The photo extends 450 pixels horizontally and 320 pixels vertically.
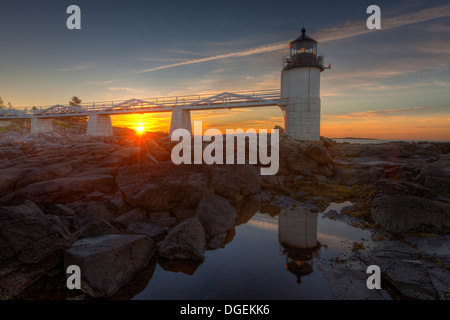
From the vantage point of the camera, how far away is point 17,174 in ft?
43.5

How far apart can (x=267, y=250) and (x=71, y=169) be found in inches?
518

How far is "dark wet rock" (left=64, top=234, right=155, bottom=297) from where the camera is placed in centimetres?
603

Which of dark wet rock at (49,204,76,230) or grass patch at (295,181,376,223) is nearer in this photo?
dark wet rock at (49,204,76,230)

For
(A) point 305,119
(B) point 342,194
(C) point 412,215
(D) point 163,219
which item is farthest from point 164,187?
(A) point 305,119

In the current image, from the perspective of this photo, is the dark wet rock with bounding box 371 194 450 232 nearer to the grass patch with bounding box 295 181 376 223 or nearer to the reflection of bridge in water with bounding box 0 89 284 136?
the grass patch with bounding box 295 181 376 223

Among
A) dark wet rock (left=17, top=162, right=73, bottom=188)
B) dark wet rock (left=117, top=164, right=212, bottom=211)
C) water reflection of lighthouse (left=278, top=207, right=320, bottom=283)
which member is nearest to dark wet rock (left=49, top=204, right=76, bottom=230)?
dark wet rock (left=117, top=164, right=212, bottom=211)

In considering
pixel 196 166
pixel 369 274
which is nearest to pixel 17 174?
pixel 196 166

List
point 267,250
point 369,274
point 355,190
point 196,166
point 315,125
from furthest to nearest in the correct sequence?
point 315,125 < point 355,190 < point 196,166 < point 267,250 < point 369,274

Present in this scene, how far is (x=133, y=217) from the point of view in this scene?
1074 centimetres

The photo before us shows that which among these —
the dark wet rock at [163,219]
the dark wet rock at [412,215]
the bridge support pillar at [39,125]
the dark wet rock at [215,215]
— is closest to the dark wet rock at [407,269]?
the dark wet rock at [412,215]

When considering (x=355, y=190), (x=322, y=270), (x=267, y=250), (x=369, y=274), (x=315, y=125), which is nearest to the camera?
(x=369, y=274)

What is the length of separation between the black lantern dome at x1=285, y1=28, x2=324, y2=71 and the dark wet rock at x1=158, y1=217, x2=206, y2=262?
90.0 feet
